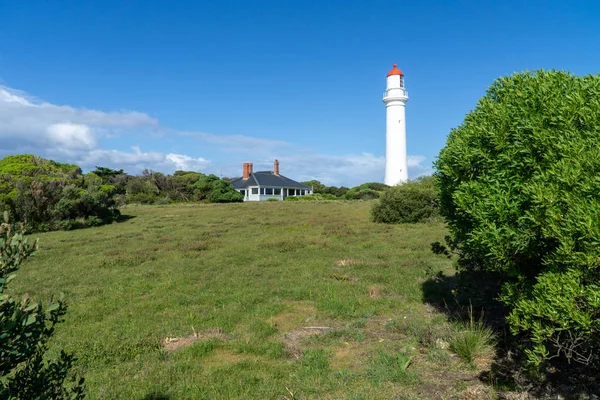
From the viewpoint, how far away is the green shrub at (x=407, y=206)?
82.6 feet

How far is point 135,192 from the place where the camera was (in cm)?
5462

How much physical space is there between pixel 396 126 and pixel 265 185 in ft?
75.2

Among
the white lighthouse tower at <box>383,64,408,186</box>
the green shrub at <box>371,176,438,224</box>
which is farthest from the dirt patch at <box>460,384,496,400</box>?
the white lighthouse tower at <box>383,64,408,186</box>

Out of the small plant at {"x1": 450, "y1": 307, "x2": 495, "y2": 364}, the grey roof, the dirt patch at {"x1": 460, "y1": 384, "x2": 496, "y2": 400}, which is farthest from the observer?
the grey roof

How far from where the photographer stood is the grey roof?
212 feet

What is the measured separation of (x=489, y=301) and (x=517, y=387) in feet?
9.58

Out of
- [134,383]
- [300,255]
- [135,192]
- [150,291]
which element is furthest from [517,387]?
[135,192]

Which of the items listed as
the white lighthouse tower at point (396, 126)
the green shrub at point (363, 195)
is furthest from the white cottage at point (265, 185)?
the white lighthouse tower at point (396, 126)

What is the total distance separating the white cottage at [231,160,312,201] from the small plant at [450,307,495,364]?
57.1m

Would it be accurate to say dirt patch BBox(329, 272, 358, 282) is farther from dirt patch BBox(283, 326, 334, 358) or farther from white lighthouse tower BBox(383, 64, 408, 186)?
white lighthouse tower BBox(383, 64, 408, 186)

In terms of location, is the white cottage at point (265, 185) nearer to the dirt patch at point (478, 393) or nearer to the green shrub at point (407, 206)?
the green shrub at point (407, 206)

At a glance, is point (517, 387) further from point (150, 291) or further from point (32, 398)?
point (150, 291)

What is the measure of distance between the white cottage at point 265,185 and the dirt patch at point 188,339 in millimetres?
55655

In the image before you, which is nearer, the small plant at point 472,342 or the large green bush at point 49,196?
the small plant at point 472,342
